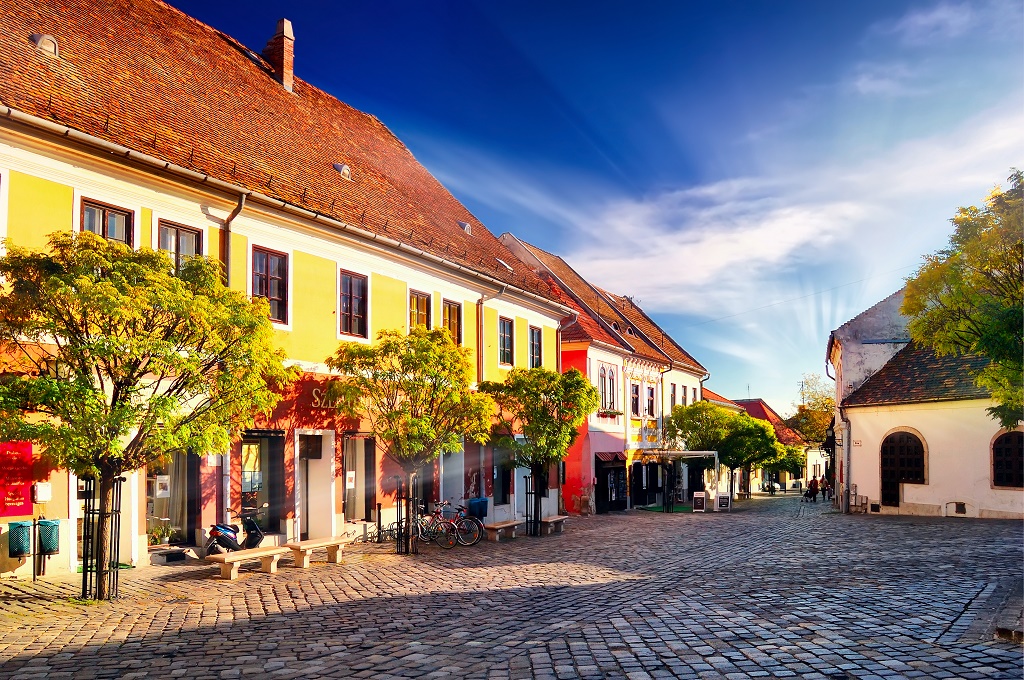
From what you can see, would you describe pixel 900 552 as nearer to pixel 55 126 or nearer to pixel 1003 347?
pixel 1003 347

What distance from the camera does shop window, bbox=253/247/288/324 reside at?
59.1 ft

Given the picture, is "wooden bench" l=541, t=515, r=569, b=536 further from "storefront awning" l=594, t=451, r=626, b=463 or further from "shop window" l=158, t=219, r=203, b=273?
"shop window" l=158, t=219, r=203, b=273

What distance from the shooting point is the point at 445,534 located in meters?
20.1

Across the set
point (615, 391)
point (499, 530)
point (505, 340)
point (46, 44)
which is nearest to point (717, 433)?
point (615, 391)

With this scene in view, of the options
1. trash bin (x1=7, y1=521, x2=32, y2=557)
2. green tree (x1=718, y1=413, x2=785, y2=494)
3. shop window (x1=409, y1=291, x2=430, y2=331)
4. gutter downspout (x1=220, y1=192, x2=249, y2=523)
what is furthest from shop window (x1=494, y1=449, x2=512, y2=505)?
green tree (x1=718, y1=413, x2=785, y2=494)

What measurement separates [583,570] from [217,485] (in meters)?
6.84

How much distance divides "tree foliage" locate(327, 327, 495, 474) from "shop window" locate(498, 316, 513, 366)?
306 inches

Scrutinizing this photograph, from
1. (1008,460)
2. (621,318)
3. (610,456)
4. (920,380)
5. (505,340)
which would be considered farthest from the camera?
(621,318)

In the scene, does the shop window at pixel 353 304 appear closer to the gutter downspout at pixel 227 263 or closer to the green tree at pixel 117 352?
the gutter downspout at pixel 227 263

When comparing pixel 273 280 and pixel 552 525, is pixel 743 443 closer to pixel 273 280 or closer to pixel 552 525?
pixel 552 525

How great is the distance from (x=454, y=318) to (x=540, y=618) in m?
13.8

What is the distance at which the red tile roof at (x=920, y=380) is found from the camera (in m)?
31.1

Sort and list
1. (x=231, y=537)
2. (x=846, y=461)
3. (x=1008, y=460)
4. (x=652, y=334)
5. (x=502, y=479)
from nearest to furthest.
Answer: (x=231, y=537) < (x=502, y=479) < (x=1008, y=460) < (x=846, y=461) < (x=652, y=334)

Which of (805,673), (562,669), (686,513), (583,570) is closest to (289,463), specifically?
(583,570)
